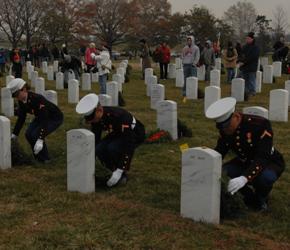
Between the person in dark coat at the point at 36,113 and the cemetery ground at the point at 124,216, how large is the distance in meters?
0.47

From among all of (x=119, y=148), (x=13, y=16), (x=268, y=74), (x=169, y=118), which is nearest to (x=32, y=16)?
(x=13, y=16)

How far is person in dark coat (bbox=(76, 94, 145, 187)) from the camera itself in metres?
6.68

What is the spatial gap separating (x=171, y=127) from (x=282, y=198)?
3.83 m

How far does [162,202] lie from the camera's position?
632 centimetres

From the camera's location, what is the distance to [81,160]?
6.59 metres

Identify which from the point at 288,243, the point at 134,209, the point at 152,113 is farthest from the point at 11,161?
the point at 152,113

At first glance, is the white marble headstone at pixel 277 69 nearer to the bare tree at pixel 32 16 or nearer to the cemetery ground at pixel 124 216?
the cemetery ground at pixel 124 216

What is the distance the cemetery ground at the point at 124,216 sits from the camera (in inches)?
201

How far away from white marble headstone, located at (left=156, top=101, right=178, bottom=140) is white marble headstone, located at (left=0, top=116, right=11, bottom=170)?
10.6ft

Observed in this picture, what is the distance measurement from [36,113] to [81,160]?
1.83 meters

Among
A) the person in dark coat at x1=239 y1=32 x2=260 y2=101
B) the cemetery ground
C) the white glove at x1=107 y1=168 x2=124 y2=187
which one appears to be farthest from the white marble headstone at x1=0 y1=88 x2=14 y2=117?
the white glove at x1=107 y1=168 x2=124 y2=187

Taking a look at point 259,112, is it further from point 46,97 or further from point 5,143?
point 46,97

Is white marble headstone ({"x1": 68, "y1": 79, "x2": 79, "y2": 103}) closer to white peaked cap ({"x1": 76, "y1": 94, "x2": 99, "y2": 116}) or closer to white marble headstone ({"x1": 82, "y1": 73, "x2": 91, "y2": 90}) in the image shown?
white marble headstone ({"x1": 82, "y1": 73, "x2": 91, "y2": 90})

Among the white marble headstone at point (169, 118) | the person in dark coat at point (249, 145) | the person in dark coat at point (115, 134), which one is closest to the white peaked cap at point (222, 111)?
the person in dark coat at point (249, 145)
